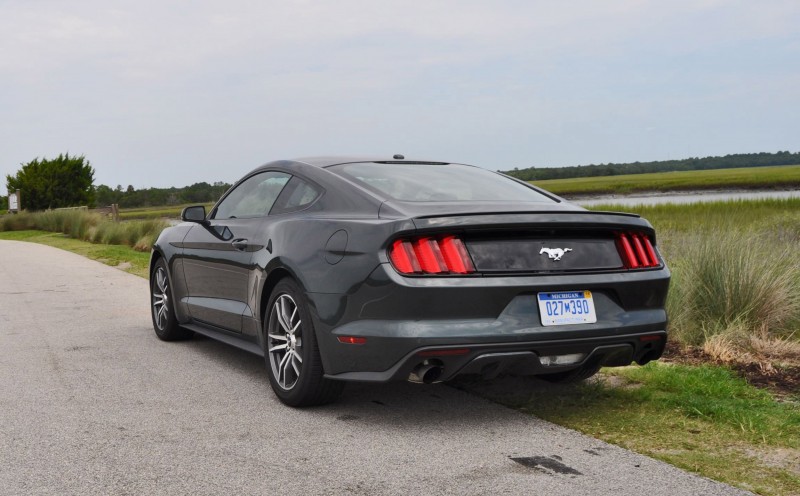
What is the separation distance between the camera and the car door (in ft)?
20.4

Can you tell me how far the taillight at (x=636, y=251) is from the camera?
5.20 m

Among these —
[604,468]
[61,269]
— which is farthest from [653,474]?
[61,269]

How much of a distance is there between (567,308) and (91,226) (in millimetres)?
31885

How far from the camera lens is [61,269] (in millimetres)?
17562

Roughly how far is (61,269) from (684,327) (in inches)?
525

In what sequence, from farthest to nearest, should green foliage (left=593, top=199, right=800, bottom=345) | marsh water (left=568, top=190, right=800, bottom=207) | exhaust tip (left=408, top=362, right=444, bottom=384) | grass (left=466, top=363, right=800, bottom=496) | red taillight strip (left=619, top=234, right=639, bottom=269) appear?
marsh water (left=568, top=190, right=800, bottom=207) → green foliage (left=593, top=199, right=800, bottom=345) → red taillight strip (left=619, top=234, right=639, bottom=269) → exhaust tip (left=408, top=362, right=444, bottom=384) → grass (left=466, top=363, right=800, bottom=496)

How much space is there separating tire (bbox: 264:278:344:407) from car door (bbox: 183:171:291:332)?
44 cm

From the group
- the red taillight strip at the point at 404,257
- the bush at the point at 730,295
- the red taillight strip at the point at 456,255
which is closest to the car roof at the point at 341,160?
the red taillight strip at the point at 404,257

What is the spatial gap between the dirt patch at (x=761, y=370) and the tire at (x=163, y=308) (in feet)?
13.5

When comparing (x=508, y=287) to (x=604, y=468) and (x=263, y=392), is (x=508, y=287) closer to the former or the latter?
(x=604, y=468)

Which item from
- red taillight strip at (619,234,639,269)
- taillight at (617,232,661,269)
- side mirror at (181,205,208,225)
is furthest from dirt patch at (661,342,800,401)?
side mirror at (181,205,208,225)

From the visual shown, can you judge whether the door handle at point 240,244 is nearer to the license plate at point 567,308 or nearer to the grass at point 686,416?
the grass at point 686,416

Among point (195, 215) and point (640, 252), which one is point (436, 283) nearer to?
point (640, 252)

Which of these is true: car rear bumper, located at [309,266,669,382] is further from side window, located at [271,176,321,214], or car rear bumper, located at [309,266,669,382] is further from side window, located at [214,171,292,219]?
side window, located at [214,171,292,219]
